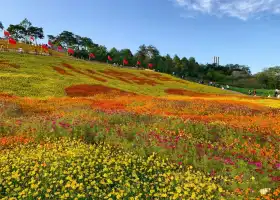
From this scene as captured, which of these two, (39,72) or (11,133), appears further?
(39,72)

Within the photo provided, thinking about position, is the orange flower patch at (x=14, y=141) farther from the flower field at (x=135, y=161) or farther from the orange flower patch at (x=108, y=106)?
the orange flower patch at (x=108, y=106)

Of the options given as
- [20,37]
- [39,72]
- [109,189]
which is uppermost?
[20,37]

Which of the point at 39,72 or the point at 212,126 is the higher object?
the point at 39,72

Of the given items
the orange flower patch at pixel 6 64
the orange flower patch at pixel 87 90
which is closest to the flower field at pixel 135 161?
the orange flower patch at pixel 87 90

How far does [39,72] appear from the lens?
52.1 meters

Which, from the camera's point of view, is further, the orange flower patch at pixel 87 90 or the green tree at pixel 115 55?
the green tree at pixel 115 55

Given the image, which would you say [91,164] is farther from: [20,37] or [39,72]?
[20,37]

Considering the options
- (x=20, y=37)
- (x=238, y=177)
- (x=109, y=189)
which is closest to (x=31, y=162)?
(x=109, y=189)

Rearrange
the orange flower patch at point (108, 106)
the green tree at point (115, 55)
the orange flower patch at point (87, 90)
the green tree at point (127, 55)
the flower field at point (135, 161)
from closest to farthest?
1. the flower field at point (135, 161)
2. the orange flower patch at point (108, 106)
3. the orange flower patch at point (87, 90)
4. the green tree at point (115, 55)
5. the green tree at point (127, 55)

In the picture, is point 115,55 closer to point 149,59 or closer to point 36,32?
point 149,59

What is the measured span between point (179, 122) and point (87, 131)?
470 centimetres

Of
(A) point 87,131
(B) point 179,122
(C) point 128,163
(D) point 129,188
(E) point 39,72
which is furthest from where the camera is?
(E) point 39,72

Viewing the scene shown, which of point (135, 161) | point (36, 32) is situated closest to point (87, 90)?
point (135, 161)

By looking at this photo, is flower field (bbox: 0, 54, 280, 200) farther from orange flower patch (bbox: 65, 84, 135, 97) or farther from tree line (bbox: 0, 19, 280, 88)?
tree line (bbox: 0, 19, 280, 88)
